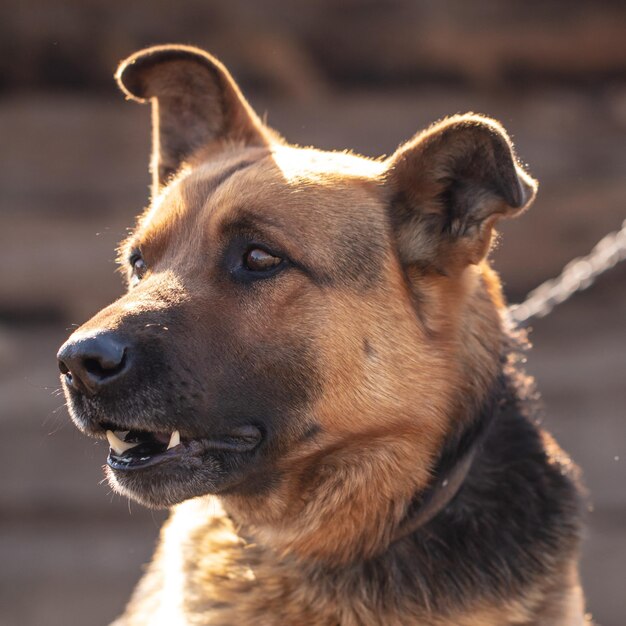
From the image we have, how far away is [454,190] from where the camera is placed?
331 centimetres

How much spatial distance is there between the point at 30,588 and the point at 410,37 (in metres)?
5.08

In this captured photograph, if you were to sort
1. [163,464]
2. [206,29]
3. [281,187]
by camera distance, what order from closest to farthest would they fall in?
[163,464] < [281,187] < [206,29]

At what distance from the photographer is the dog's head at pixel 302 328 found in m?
2.97

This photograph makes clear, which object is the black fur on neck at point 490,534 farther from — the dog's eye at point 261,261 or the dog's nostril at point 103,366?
the dog's nostril at point 103,366

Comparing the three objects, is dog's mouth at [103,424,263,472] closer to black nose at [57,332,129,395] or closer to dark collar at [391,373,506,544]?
black nose at [57,332,129,395]

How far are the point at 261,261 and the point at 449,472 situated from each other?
946mm

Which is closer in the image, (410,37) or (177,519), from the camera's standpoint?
(177,519)

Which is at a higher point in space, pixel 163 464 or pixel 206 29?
pixel 206 29

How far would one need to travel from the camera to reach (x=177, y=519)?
367 centimetres

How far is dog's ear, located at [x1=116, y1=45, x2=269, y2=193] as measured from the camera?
3.89 metres

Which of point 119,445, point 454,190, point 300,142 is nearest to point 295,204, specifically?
point 454,190

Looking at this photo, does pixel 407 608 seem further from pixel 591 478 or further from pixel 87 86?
pixel 87 86

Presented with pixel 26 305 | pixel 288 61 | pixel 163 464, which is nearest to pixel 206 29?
pixel 288 61

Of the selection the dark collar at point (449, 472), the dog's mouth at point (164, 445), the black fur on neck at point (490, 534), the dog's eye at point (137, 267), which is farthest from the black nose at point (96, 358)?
the dark collar at point (449, 472)
